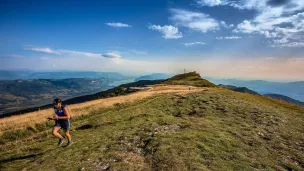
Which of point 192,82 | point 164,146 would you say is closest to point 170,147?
point 164,146

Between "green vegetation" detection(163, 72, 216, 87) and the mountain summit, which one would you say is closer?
the mountain summit

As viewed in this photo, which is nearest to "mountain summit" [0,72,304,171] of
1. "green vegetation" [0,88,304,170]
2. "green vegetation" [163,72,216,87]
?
"green vegetation" [0,88,304,170]

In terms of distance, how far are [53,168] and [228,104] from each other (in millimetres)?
27367

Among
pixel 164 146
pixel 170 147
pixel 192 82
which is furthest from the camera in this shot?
pixel 192 82

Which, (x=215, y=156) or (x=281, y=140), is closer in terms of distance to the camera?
(x=215, y=156)

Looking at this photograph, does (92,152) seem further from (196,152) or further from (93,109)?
(93,109)

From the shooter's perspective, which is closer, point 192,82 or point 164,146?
point 164,146

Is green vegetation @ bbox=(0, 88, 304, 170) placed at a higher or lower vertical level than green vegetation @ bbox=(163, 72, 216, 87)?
lower

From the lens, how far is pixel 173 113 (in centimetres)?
2678

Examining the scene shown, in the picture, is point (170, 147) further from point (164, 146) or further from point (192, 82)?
point (192, 82)

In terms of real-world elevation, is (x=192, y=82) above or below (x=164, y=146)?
above

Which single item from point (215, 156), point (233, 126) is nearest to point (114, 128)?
point (215, 156)

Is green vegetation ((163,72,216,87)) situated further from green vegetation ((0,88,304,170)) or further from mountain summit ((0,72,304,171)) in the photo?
green vegetation ((0,88,304,170))

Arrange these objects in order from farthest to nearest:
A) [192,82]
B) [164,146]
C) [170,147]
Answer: [192,82]
[164,146]
[170,147]
